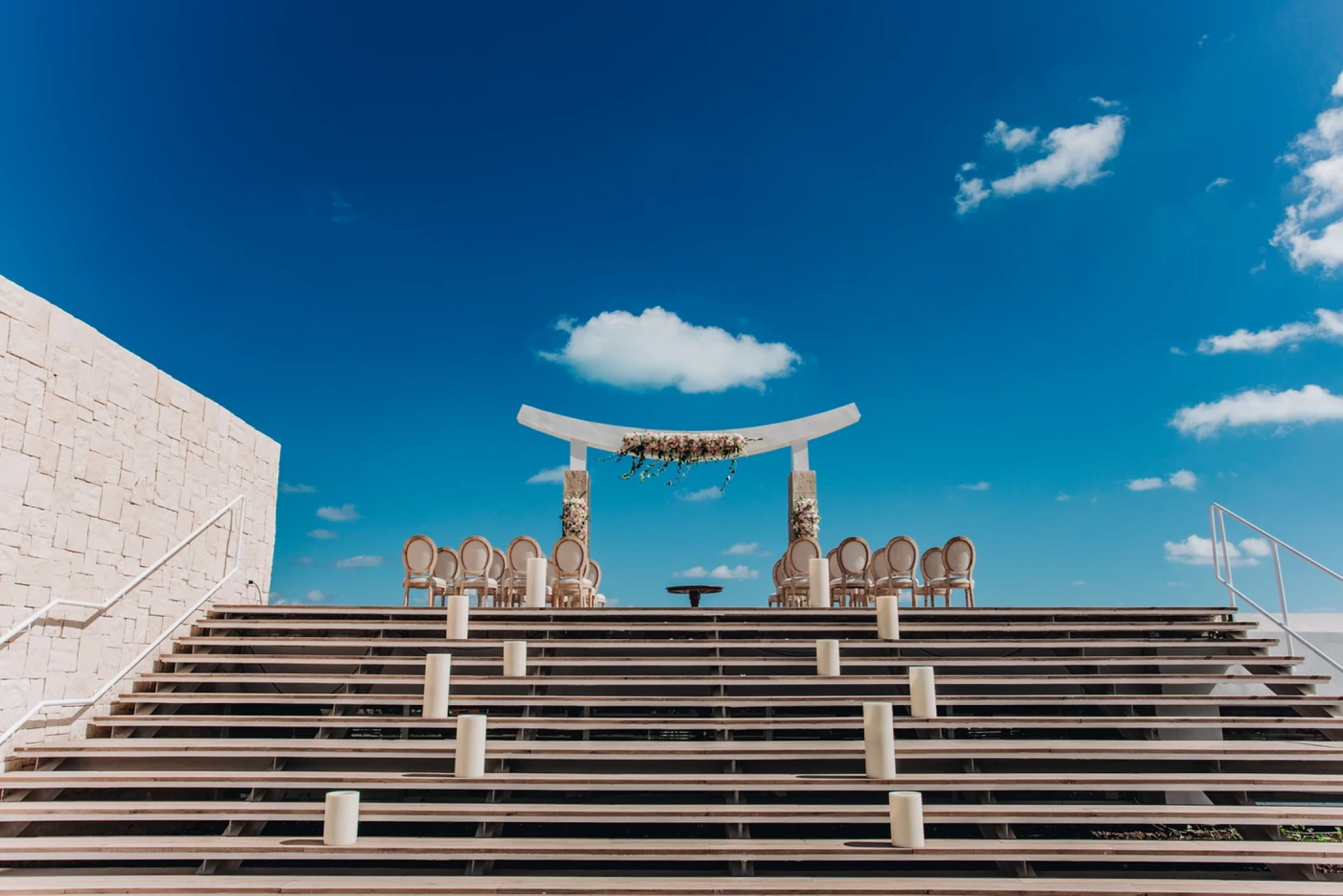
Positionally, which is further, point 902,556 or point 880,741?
point 902,556

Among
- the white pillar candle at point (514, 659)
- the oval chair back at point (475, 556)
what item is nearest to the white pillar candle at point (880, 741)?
the white pillar candle at point (514, 659)

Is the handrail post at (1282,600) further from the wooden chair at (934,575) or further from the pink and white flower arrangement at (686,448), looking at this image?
the pink and white flower arrangement at (686,448)

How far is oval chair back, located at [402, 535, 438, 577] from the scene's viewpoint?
9281mm

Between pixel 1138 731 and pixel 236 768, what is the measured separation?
6.02 metres

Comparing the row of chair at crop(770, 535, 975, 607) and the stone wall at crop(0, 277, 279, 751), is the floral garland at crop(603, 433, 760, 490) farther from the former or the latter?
the stone wall at crop(0, 277, 279, 751)

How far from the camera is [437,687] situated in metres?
5.59

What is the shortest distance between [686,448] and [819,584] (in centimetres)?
652

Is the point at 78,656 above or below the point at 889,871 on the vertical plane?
above

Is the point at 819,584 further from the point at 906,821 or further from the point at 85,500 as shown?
the point at 85,500

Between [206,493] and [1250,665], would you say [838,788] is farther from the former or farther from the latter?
[206,493]

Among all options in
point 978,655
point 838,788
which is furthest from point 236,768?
point 978,655

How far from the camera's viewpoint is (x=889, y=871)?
4281mm

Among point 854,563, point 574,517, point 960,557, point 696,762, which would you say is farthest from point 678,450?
point 696,762

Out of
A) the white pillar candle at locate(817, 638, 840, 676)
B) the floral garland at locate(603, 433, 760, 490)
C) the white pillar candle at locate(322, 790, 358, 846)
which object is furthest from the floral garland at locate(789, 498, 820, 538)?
the white pillar candle at locate(322, 790, 358, 846)
